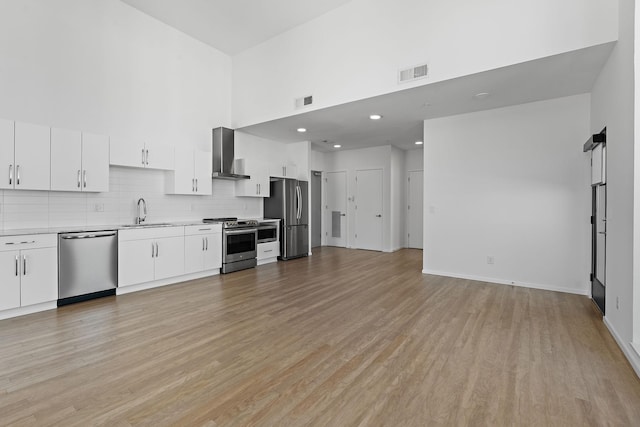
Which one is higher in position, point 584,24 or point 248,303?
point 584,24

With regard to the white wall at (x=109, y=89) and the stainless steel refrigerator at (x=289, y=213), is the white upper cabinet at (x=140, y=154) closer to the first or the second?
the white wall at (x=109, y=89)

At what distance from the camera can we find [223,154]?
5730mm

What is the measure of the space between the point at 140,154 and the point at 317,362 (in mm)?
3939

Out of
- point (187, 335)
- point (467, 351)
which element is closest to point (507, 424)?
point (467, 351)

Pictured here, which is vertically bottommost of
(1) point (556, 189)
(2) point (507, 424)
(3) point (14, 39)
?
(2) point (507, 424)

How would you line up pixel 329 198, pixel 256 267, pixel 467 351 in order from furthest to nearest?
pixel 329 198
pixel 256 267
pixel 467 351

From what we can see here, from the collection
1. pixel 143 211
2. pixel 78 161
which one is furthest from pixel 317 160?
pixel 78 161

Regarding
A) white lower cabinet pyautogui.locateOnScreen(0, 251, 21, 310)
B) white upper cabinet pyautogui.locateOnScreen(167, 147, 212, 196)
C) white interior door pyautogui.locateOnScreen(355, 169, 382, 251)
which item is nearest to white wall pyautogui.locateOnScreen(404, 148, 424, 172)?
white interior door pyautogui.locateOnScreen(355, 169, 382, 251)

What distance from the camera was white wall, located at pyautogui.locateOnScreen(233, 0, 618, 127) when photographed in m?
Answer: 3.12

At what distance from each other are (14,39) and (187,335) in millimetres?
4069

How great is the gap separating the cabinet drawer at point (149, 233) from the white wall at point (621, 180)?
16.8ft

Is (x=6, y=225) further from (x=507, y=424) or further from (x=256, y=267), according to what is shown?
(x=507, y=424)

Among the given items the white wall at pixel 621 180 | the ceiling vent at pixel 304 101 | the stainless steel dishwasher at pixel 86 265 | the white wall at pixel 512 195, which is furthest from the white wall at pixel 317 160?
the white wall at pixel 621 180

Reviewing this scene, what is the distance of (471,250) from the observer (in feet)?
16.6
